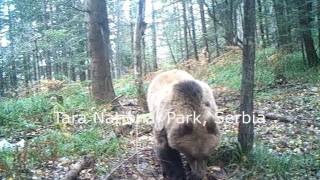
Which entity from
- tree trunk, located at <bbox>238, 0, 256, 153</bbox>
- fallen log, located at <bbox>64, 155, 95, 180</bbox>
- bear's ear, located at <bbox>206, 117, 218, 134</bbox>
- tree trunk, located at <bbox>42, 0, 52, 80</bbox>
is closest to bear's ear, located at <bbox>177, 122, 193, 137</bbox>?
bear's ear, located at <bbox>206, 117, 218, 134</bbox>

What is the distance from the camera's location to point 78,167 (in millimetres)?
6637

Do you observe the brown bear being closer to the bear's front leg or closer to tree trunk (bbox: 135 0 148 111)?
the bear's front leg

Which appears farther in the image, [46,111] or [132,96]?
[132,96]

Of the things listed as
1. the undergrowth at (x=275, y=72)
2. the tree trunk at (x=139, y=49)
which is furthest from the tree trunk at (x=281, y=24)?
the tree trunk at (x=139, y=49)

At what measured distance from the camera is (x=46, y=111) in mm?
12156

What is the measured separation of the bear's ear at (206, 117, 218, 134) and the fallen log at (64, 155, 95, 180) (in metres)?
2.28

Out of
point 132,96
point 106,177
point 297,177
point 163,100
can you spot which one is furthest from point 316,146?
point 132,96

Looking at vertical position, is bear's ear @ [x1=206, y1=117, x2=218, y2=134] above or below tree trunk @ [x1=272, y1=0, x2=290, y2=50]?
below

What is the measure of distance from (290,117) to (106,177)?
5.78m

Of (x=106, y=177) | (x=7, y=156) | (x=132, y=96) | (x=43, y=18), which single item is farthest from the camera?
(x=43, y=18)

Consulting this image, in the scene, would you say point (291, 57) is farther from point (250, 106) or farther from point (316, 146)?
point (250, 106)

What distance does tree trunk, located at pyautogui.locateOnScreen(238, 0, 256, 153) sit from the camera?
6.84 meters

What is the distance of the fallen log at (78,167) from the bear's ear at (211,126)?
89.6 inches

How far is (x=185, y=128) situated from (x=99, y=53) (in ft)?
28.6
